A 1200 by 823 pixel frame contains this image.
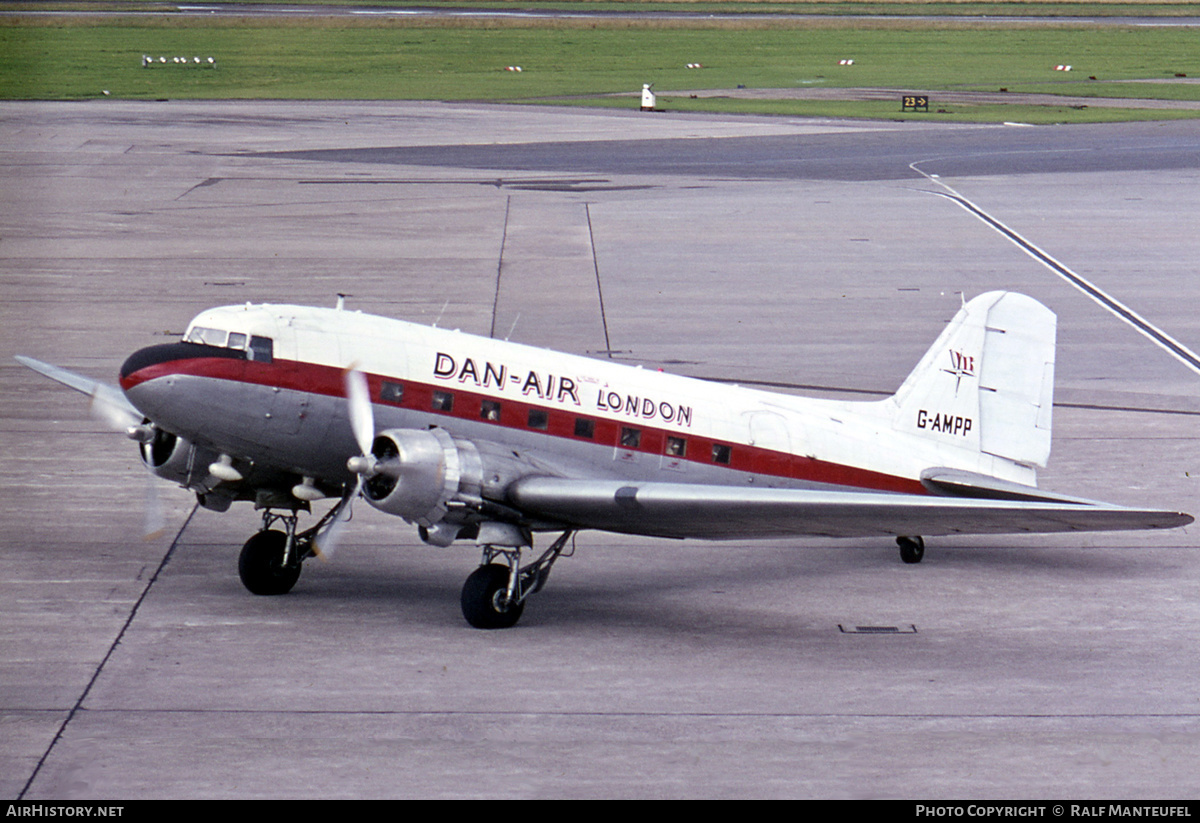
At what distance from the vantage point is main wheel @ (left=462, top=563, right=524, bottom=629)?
18.2 meters

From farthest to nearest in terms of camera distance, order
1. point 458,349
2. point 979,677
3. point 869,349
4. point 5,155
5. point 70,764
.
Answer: point 5,155 < point 869,349 < point 458,349 < point 979,677 < point 70,764

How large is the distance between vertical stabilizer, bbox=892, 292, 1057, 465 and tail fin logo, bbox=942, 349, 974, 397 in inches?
0.5

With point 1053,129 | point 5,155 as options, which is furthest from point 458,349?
point 1053,129

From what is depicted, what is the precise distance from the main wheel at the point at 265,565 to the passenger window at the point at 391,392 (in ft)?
7.86

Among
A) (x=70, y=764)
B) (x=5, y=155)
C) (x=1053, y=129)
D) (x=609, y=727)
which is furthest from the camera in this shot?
(x=1053, y=129)

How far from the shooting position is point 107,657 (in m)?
17.2

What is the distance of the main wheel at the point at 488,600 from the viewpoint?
18.2 metres

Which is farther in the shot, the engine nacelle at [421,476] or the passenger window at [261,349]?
the passenger window at [261,349]

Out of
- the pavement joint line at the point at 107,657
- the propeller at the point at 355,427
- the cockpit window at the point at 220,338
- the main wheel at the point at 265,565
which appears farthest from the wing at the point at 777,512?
the pavement joint line at the point at 107,657

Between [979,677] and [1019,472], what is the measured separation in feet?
18.3

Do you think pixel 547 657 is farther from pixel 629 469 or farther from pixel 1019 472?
pixel 1019 472

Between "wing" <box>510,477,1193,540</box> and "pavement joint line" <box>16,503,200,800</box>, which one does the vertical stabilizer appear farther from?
"pavement joint line" <box>16,503,200,800</box>

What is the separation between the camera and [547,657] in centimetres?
1750

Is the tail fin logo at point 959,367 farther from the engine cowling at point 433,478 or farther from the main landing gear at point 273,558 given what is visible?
the main landing gear at point 273,558
